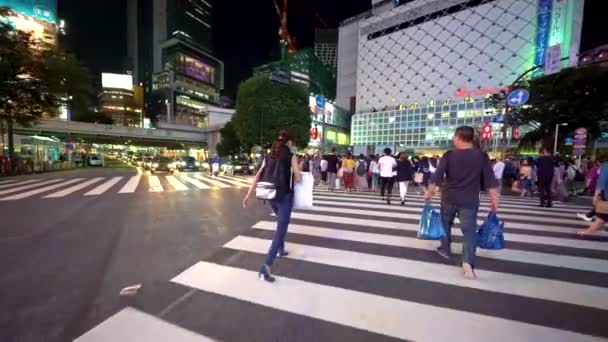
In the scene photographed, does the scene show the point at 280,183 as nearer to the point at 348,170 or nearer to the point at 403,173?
the point at 403,173

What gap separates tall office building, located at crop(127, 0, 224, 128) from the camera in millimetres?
108562

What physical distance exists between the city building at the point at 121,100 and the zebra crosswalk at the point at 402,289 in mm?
110486

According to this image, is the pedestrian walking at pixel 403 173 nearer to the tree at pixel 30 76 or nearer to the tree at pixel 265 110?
the tree at pixel 30 76

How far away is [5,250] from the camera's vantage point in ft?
13.7

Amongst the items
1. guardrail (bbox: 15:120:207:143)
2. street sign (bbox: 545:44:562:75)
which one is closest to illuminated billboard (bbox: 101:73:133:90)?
guardrail (bbox: 15:120:207:143)

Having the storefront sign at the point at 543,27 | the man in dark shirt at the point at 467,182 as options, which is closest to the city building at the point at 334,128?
the storefront sign at the point at 543,27

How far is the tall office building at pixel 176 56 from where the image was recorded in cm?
10856

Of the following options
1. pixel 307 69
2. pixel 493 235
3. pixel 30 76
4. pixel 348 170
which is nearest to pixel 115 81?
pixel 307 69

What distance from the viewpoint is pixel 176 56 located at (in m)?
110

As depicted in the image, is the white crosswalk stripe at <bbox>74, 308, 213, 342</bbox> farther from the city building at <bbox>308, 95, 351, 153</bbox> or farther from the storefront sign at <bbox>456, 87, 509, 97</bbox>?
the storefront sign at <bbox>456, 87, 509, 97</bbox>

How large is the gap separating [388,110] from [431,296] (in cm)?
7364

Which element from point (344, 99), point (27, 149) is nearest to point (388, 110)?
point (344, 99)

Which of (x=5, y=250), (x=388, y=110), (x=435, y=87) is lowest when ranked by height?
(x=5, y=250)

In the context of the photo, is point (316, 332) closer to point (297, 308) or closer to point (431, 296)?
point (297, 308)
